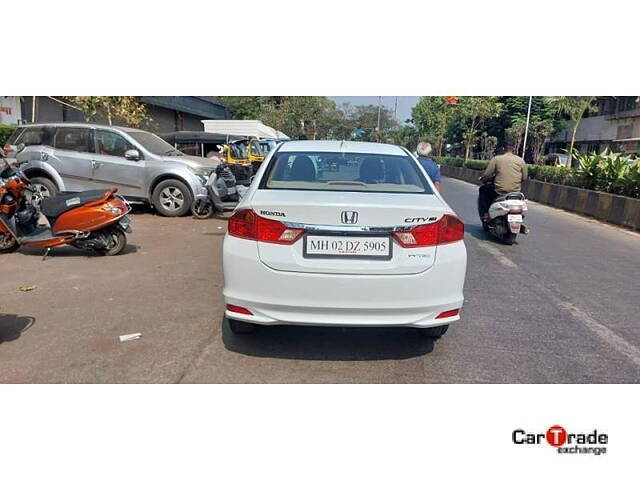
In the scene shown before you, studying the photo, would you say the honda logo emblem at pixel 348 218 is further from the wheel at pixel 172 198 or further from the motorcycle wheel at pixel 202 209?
the wheel at pixel 172 198

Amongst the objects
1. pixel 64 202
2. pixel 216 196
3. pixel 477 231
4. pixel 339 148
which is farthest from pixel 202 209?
pixel 339 148

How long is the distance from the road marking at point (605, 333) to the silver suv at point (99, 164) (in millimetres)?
7375

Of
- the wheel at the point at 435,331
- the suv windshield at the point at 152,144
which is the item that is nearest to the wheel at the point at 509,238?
the wheel at the point at 435,331

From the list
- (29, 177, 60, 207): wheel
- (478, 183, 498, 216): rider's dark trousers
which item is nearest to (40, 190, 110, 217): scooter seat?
(29, 177, 60, 207): wheel

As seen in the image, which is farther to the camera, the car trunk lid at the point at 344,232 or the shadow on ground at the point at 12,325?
the shadow on ground at the point at 12,325

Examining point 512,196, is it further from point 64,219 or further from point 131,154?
point 131,154

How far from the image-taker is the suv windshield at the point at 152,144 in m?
10.0

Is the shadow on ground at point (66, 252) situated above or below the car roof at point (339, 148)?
below

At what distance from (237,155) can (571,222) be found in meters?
11.4

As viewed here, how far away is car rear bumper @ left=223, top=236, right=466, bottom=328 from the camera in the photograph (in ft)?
10.3

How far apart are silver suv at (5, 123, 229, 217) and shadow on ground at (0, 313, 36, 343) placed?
570 cm

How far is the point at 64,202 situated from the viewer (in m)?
6.44

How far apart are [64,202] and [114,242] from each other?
82 cm

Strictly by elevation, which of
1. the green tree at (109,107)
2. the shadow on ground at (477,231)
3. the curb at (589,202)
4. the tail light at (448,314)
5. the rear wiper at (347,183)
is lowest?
the shadow on ground at (477,231)
